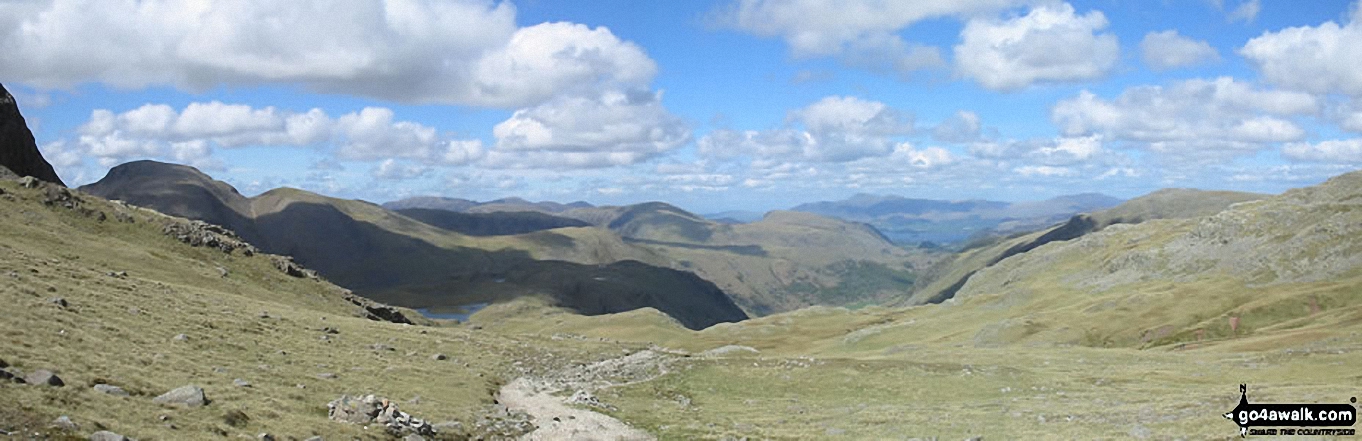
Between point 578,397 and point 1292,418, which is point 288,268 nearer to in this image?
point 578,397

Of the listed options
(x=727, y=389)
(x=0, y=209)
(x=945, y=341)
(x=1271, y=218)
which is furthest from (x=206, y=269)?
(x=1271, y=218)

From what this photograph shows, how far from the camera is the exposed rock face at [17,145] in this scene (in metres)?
134

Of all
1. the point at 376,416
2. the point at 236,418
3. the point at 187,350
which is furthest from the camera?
the point at 187,350

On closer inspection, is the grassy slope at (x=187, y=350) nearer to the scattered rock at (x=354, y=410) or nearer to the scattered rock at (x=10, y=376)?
the scattered rock at (x=354, y=410)

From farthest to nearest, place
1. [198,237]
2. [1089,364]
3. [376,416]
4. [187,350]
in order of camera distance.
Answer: [198,237], [1089,364], [187,350], [376,416]

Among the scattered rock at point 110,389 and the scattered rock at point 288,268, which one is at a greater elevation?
the scattered rock at point 288,268

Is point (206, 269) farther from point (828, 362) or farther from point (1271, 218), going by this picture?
point (1271, 218)

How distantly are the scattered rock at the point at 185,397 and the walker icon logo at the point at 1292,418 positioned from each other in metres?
43.8

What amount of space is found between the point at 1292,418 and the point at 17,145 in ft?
610

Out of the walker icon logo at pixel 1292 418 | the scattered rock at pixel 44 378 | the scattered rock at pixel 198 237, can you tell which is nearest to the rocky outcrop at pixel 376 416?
the scattered rock at pixel 44 378

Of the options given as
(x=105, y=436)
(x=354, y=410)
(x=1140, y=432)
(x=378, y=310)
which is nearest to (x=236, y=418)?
(x=354, y=410)

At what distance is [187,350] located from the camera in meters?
41.7

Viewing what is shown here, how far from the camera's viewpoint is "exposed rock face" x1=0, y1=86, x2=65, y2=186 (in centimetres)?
13400

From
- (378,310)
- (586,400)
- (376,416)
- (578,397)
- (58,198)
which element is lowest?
(586,400)
